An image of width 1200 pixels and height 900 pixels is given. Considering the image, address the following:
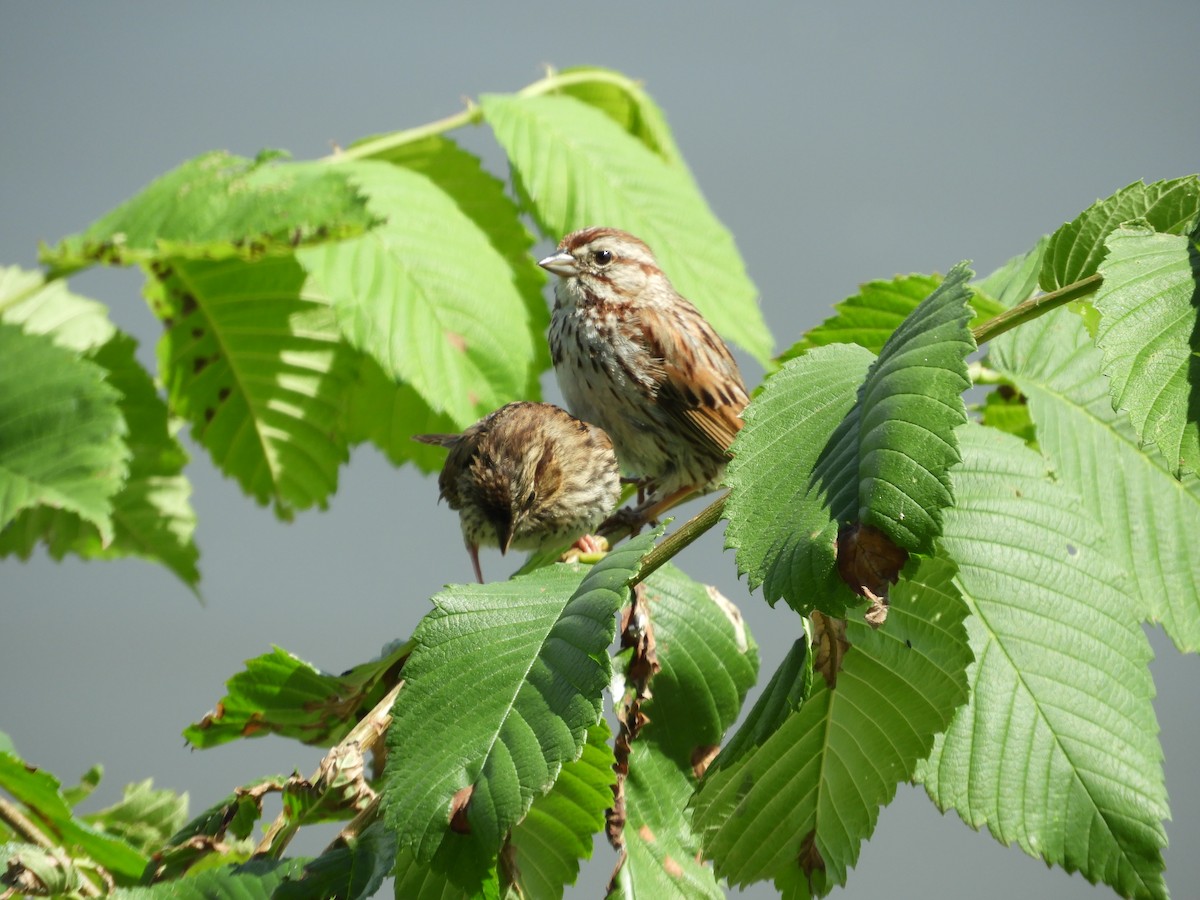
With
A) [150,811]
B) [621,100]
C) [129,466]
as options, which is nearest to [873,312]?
[621,100]

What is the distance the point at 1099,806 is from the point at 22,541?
7.98 feet

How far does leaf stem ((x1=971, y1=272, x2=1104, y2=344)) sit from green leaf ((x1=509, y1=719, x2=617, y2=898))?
1.79 ft

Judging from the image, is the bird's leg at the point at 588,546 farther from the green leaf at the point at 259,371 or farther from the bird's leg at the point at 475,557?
the green leaf at the point at 259,371

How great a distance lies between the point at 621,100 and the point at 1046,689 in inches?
78.8

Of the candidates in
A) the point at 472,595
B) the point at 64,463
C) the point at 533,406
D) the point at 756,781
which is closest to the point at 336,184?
the point at 533,406

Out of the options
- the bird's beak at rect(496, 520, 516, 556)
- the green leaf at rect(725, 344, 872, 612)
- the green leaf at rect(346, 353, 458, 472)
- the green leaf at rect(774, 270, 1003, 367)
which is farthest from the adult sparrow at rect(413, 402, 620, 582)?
the green leaf at rect(725, 344, 872, 612)

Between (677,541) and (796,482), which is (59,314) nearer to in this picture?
(677,541)

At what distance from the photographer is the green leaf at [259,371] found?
99.3 inches

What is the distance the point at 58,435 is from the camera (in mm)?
2170

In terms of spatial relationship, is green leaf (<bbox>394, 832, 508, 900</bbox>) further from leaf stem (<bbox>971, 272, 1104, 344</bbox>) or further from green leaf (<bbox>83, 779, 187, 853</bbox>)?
green leaf (<bbox>83, 779, 187, 853</bbox>)

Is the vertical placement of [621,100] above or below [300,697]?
above

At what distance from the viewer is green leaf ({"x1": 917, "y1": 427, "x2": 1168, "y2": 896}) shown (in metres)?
1.20

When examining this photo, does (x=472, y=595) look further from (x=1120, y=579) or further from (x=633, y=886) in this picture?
(x=1120, y=579)

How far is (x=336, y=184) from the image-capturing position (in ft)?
6.75
